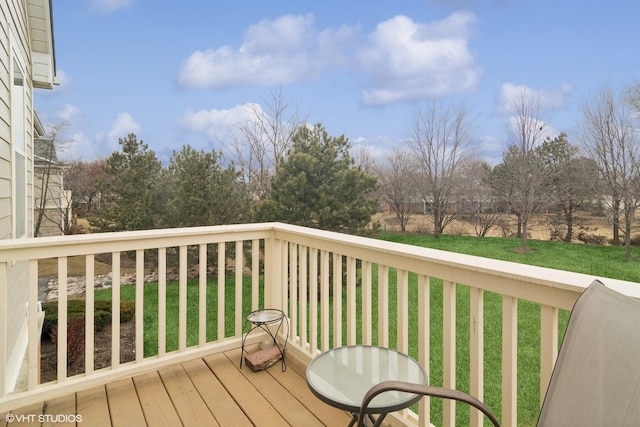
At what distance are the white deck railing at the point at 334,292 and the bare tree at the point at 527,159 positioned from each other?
8.82m

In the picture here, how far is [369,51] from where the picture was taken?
1271 centimetres

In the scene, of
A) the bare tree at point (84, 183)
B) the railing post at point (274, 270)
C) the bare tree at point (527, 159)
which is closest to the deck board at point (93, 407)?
the railing post at point (274, 270)

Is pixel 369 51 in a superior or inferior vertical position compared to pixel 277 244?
superior

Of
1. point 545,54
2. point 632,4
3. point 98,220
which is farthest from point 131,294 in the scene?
point 632,4

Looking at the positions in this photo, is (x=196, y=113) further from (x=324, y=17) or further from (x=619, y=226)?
(x=619, y=226)

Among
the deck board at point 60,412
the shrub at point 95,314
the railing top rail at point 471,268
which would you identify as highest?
the railing top rail at point 471,268

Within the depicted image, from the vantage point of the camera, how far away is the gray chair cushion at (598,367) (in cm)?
81

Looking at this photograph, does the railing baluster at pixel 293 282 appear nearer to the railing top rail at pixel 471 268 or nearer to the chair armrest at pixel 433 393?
the railing top rail at pixel 471 268

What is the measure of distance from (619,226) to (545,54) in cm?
514

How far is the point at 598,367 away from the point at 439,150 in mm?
11033

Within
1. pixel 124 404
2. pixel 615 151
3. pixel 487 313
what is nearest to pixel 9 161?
pixel 124 404

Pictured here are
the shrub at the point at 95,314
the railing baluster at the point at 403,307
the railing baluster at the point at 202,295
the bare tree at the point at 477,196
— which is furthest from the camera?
the bare tree at the point at 477,196

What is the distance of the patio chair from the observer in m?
0.82

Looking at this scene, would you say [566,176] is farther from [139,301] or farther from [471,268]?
[139,301]
